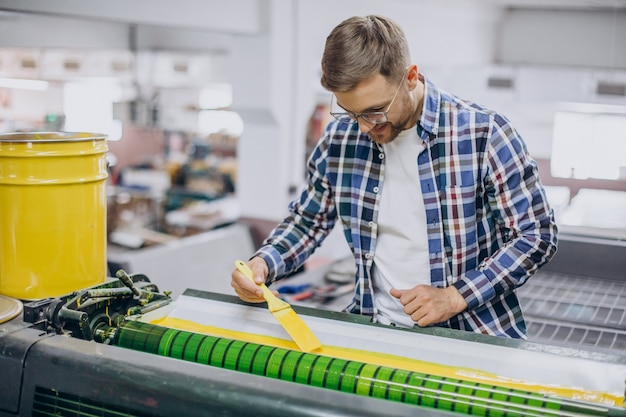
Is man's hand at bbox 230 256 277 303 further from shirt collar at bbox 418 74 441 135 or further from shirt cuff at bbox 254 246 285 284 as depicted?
shirt collar at bbox 418 74 441 135

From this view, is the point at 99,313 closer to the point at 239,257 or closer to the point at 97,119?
the point at 239,257

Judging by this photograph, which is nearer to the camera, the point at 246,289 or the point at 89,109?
the point at 246,289

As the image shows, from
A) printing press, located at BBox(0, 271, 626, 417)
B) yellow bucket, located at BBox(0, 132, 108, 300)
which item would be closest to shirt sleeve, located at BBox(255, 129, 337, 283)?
printing press, located at BBox(0, 271, 626, 417)

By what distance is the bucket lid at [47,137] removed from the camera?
5.06ft

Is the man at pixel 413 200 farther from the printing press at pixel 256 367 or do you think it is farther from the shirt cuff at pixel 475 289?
the printing press at pixel 256 367

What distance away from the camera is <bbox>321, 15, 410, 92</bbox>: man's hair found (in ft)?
5.16

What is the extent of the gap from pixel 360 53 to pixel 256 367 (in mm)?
739

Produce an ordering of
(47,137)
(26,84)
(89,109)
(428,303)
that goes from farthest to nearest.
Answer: (89,109), (26,84), (47,137), (428,303)

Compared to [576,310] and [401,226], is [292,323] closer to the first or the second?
[401,226]

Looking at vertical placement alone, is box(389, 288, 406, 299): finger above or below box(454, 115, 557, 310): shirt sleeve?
below

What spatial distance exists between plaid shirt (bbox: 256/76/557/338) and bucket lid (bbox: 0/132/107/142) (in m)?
0.52

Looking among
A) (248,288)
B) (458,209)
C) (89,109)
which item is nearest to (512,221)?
Result: (458,209)

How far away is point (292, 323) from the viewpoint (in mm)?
1411

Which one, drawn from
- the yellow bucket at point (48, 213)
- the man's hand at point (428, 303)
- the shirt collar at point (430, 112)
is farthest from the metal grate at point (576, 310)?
the yellow bucket at point (48, 213)
